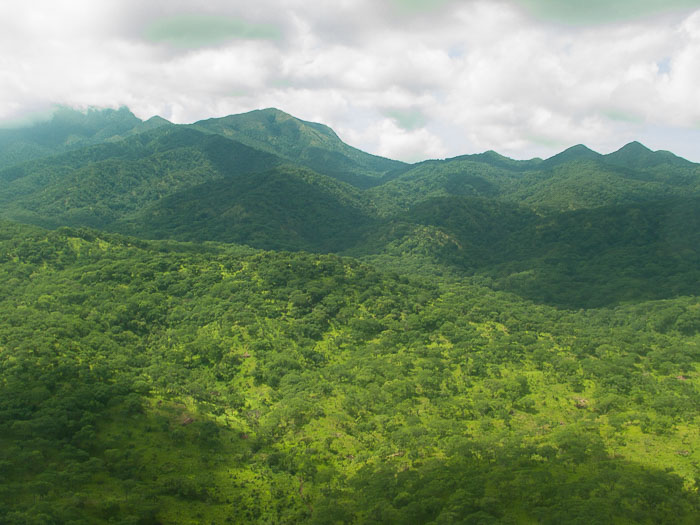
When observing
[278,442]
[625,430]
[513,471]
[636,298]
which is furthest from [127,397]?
[636,298]

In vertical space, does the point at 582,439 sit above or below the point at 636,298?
below

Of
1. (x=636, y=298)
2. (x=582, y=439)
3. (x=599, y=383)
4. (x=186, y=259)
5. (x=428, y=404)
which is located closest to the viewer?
(x=582, y=439)

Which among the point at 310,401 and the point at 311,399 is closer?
the point at 310,401

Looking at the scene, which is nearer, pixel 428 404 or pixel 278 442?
pixel 278 442

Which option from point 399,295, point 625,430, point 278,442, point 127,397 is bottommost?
point 278,442

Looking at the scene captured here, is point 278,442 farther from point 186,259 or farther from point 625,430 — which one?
point 186,259

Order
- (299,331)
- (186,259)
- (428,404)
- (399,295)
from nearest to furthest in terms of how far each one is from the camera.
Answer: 1. (428,404)
2. (299,331)
3. (399,295)
4. (186,259)

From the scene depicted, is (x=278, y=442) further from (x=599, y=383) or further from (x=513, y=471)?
(x=599, y=383)

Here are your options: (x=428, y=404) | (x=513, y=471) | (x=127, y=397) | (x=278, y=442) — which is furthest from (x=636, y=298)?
(x=127, y=397)

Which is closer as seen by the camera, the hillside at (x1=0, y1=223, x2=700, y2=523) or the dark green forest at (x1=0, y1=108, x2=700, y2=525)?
the dark green forest at (x1=0, y1=108, x2=700, y2=525)

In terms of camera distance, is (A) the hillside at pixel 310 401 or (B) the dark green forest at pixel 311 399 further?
(A) the hillside at pixel 310 401
